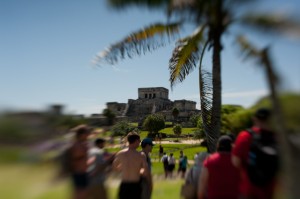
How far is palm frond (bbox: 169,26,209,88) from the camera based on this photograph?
9216 mm

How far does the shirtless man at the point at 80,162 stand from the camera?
4.80 m

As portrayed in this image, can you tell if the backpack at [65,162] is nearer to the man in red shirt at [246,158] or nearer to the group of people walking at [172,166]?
the man in red shirt at [246,158]

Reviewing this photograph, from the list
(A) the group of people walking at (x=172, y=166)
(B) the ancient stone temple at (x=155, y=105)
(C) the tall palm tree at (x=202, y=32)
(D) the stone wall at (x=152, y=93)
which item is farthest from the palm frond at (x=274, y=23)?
(D) the stone wall at (x=152, y=93)

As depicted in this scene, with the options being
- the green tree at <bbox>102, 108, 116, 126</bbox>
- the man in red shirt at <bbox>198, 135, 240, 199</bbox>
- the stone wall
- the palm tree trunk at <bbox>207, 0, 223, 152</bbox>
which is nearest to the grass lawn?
the green tree at <bbox>102, 108, 116, 126</bbox>

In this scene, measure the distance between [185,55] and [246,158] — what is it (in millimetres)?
5666

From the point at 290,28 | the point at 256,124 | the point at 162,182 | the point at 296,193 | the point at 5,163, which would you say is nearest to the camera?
the point at 296,193

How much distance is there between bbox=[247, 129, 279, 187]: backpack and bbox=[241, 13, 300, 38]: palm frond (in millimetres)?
1697

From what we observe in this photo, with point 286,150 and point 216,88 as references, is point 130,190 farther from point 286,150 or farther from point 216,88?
point 216,88

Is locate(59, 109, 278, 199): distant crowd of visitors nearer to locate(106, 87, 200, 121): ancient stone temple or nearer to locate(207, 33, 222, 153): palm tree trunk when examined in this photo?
locate(207, 33, 222, 153): palm tree trunk

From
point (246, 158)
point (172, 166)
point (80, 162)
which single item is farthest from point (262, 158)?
point (172, 166)

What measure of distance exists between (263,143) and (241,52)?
4186mm

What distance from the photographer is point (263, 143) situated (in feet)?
14.8

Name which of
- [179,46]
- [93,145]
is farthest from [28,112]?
[179,46]

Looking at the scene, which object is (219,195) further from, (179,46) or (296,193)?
(179,46)
